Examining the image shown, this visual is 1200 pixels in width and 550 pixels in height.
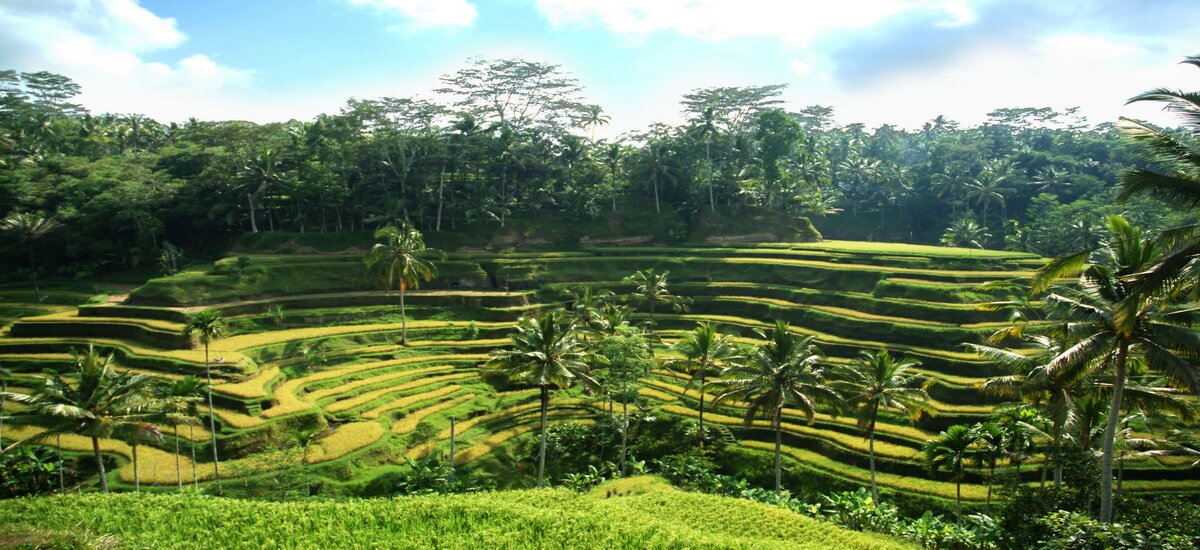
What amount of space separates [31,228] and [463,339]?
123 ft

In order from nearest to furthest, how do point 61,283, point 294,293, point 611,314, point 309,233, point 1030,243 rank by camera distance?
point 611,314 < point 294,293 < point 61,283 < point 309,233 < point 1030,243

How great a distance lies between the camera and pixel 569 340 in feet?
Result: 100

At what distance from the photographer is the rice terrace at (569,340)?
51.8 ft

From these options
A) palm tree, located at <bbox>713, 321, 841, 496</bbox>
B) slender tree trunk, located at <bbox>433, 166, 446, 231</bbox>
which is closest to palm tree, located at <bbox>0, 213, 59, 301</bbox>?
slender tree trunk, located at <bbox>433, 166, 446, 231</bbox>

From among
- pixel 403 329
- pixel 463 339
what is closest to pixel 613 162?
pixel 463 339

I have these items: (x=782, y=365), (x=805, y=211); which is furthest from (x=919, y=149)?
(x=782, y=365)

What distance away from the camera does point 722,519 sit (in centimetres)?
1783

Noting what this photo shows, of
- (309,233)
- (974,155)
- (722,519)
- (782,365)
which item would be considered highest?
(974,155)

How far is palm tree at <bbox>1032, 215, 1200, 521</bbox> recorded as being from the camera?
15.1 metres

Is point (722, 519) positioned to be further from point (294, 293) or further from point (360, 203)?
point (360, 203)

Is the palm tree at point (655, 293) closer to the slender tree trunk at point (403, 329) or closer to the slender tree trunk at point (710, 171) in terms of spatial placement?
the slender tree trunk at point (403, 329)

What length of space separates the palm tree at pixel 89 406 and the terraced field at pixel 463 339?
185 inches

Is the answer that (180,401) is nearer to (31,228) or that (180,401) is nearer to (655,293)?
(655,293)

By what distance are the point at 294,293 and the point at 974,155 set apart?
89298mm
